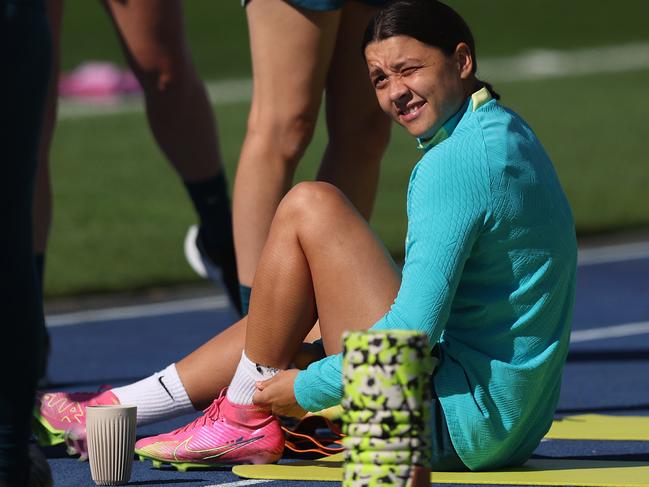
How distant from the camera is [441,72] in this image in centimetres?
396

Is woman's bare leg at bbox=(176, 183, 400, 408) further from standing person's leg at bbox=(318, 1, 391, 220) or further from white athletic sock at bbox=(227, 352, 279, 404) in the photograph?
standing person's leg at bbox=(318, 1, 391, 220)

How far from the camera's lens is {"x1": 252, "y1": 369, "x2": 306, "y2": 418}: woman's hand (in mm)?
4004

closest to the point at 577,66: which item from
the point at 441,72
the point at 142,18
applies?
the point at 142,18

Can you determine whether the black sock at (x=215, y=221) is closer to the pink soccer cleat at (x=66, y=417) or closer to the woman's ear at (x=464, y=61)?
the pink soccer cleat at (x=66, y=417)

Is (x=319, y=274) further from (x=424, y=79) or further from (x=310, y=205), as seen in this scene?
(x=424, y=79)

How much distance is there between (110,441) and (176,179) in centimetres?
890

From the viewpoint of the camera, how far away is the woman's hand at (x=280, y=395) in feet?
13.1

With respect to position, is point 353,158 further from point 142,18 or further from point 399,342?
point 399,342

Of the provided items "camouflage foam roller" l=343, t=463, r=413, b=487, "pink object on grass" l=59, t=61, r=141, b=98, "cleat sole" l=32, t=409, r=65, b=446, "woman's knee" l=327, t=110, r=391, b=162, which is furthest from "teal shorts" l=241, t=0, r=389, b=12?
"pink object on grass" l=59, t=61, r=141, b=98

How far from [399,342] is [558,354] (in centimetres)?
107

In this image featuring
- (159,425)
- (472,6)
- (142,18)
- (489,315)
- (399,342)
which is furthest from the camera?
(472,6)

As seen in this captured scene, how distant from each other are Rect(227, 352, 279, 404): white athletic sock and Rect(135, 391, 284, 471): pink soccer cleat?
0.03m

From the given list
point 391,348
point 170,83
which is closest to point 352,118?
point 170,83

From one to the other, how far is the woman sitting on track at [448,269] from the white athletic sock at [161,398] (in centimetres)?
32
